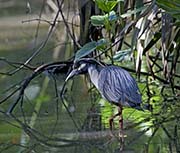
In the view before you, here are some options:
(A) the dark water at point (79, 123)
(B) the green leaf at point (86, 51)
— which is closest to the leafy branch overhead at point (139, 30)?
(B) the green leaf at point (86, 51)

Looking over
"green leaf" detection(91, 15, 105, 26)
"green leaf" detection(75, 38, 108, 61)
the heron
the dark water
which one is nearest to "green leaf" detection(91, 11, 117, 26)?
"green leaf" detection(91, 15, 105, 26)

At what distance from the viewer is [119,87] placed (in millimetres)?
3855

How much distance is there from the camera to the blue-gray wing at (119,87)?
3.76 metres

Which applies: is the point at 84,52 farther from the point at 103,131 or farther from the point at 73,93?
the point at 73,93

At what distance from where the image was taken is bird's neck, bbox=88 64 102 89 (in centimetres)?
413

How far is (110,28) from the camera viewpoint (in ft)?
13.5

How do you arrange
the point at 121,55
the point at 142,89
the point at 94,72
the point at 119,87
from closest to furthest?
the point at 119,87 < the point at 94,72 < the point at 121,55 < the point at 142,89

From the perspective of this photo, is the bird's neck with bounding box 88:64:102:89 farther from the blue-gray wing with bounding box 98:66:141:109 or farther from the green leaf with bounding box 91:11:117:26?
the green leaf with bounding box 91:11:117:26

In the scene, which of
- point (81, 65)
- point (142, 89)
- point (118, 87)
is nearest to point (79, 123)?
point (118, 87)

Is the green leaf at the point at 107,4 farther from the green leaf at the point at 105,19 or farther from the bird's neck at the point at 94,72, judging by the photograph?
the bird's neck at the point at 94,72

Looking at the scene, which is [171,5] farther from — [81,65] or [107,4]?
[81,65]

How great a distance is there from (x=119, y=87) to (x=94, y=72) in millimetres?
363

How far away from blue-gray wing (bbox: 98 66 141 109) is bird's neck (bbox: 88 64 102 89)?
4.4 inches

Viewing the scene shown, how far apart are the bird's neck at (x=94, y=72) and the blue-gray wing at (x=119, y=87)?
0.11 m
